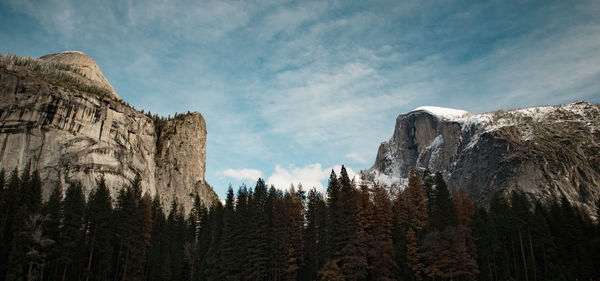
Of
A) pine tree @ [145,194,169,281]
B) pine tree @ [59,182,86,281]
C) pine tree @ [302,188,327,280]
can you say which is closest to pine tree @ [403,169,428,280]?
pine tree @ [302,188,327,280]

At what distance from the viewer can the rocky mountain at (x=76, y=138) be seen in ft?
Result: 326

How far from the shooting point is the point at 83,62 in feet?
595

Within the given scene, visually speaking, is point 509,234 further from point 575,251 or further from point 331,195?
point 331,195

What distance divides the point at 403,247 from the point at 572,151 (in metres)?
128

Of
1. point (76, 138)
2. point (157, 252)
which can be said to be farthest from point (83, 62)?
point (157, 252)

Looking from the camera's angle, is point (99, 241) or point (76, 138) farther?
point (76, 138)

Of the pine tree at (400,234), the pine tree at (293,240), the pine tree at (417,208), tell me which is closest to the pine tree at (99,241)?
the pine tree at (293,240)

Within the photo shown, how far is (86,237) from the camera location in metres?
56.3

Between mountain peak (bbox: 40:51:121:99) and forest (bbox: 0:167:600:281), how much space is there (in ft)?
424

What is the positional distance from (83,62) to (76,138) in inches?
3545

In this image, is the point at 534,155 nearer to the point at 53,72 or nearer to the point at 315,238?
the point at 315,238

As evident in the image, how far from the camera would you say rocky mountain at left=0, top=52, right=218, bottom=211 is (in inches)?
3907

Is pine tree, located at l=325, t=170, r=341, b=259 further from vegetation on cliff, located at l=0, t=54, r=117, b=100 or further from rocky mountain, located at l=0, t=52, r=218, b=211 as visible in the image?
vegetation on cliff, located at l=0, t=54, r=117, b=100

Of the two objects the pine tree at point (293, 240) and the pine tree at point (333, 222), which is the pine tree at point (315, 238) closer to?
the pine tree at point (293, 240)
